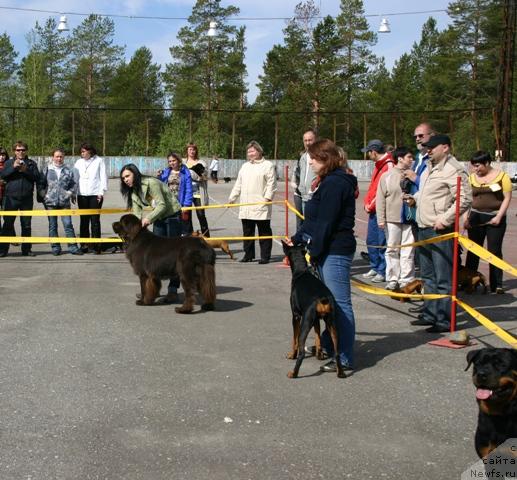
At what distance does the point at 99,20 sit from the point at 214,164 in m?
35.0

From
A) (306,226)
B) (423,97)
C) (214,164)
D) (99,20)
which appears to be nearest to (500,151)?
(214,164)

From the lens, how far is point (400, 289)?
959cm

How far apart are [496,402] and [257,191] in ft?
28.8

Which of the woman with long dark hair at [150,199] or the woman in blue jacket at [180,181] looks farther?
the woman in blue jacket at [180,181]

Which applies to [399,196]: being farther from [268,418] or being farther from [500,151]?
[500,151]

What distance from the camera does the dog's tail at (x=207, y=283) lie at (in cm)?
841

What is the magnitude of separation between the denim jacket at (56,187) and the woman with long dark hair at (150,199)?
433 cm

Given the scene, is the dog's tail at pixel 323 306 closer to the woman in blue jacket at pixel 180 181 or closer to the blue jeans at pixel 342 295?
the blue jeans at pixel 342 295

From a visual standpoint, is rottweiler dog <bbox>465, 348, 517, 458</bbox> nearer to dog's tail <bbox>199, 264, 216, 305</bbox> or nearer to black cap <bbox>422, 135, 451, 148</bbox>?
black cap <bbox>422, 135, 451, 148</bbox>

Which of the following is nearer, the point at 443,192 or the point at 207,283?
the point at 443,192

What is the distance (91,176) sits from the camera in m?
13.7

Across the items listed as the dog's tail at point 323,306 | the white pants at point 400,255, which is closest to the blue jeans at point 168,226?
the white pants at point 400,255

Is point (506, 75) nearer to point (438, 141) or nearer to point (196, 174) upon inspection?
point (196, 174)

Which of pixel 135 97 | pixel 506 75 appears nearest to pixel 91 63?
pixel 135 97
